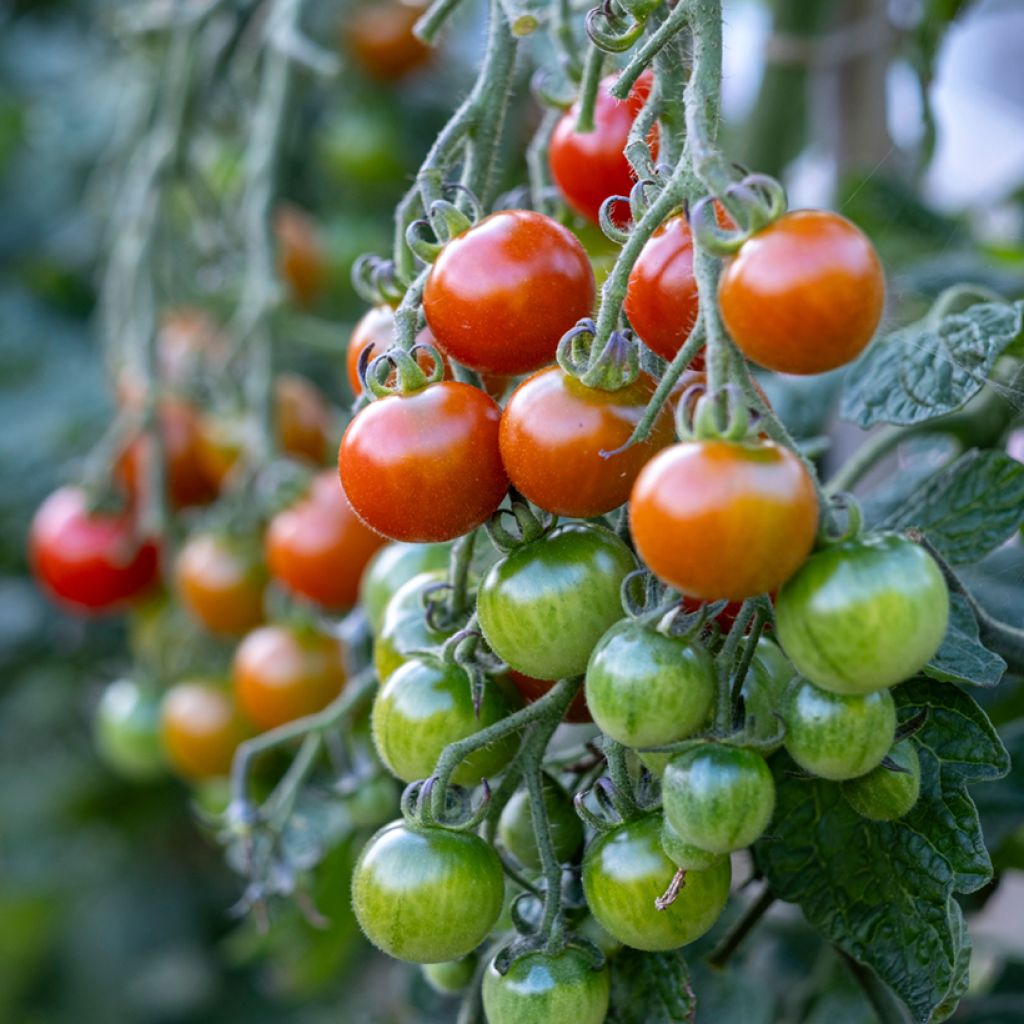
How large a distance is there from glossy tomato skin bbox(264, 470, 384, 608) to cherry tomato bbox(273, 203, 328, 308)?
0.55 meters

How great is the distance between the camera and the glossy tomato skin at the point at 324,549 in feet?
3.06

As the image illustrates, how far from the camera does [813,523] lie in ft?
1.41

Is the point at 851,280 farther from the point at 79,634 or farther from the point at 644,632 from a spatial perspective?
the point at 79,634

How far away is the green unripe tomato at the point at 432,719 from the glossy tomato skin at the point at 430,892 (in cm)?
4

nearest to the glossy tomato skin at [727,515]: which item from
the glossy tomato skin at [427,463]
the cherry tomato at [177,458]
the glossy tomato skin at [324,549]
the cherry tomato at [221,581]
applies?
the glossy tomato skin at [427,463]

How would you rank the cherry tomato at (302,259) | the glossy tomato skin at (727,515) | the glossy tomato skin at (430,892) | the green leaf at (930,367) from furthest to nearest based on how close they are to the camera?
the cherry tomato at (302,259), the green leaf at (930,367), the glossy tomato skin at (430,892), the glossy tomato skin at (727,515)

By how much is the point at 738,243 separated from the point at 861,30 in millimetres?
958

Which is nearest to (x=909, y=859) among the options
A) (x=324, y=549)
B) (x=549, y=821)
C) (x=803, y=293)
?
(x=549, y=821)

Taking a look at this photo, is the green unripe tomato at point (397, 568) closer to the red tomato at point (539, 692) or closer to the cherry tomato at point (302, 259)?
the red tomato at point (539, 692)

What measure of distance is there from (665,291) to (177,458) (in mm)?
761

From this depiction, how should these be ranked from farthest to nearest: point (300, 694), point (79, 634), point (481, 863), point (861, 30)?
point (79, 634), point (861, 30), point (300, 694), point (481, 863)

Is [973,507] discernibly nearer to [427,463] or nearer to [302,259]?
[427,463]

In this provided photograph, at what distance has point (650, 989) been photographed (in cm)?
59

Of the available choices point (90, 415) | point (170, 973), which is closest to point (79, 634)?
point (90, 415)
